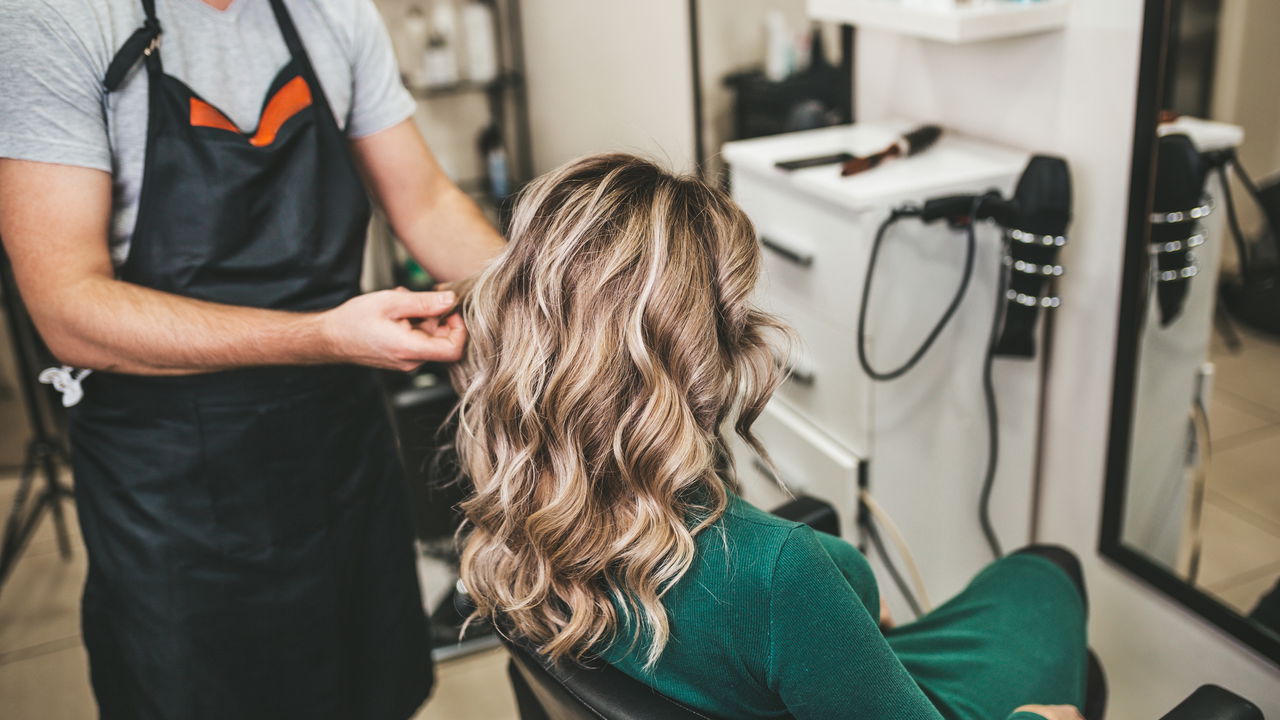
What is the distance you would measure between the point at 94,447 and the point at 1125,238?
1.48m

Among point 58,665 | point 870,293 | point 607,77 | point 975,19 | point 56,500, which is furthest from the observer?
point 607,77

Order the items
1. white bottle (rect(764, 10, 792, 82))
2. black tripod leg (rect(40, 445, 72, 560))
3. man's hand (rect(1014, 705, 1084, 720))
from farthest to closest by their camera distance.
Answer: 1. black tripod leg (rect(40, 445, 72, 560))
2. white bottle (rect(764, 10, 792, 82))
3. man's hand (rect(1014, 705, 1084, 720))

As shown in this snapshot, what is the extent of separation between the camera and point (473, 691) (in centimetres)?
222

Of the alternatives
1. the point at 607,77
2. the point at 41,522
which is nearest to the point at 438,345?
the point at 607,77

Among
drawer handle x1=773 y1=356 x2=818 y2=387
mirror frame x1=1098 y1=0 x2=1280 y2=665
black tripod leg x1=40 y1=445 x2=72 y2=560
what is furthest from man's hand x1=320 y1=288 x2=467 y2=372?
black tripod leg x1=40 y1=445 x2=72 y2=560

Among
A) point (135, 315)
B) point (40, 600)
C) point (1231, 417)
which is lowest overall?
point (40, 600)

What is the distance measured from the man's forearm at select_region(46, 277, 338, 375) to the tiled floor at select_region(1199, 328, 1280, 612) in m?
1.24

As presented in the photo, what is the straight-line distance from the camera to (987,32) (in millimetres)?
1603

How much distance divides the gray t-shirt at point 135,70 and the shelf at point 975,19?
2.65ft

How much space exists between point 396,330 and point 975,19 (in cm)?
101

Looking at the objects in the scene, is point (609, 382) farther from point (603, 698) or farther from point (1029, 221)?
point (1029, 221)

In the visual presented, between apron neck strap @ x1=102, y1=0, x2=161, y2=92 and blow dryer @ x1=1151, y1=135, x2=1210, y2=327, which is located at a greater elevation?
apron neck strap @ x1=102, y1=0, x2=161, y2=92

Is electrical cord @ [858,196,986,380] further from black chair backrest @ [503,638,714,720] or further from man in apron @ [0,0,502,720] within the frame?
black chair backrest @ [503,638,714,720]

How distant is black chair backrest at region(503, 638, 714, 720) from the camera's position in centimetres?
92
